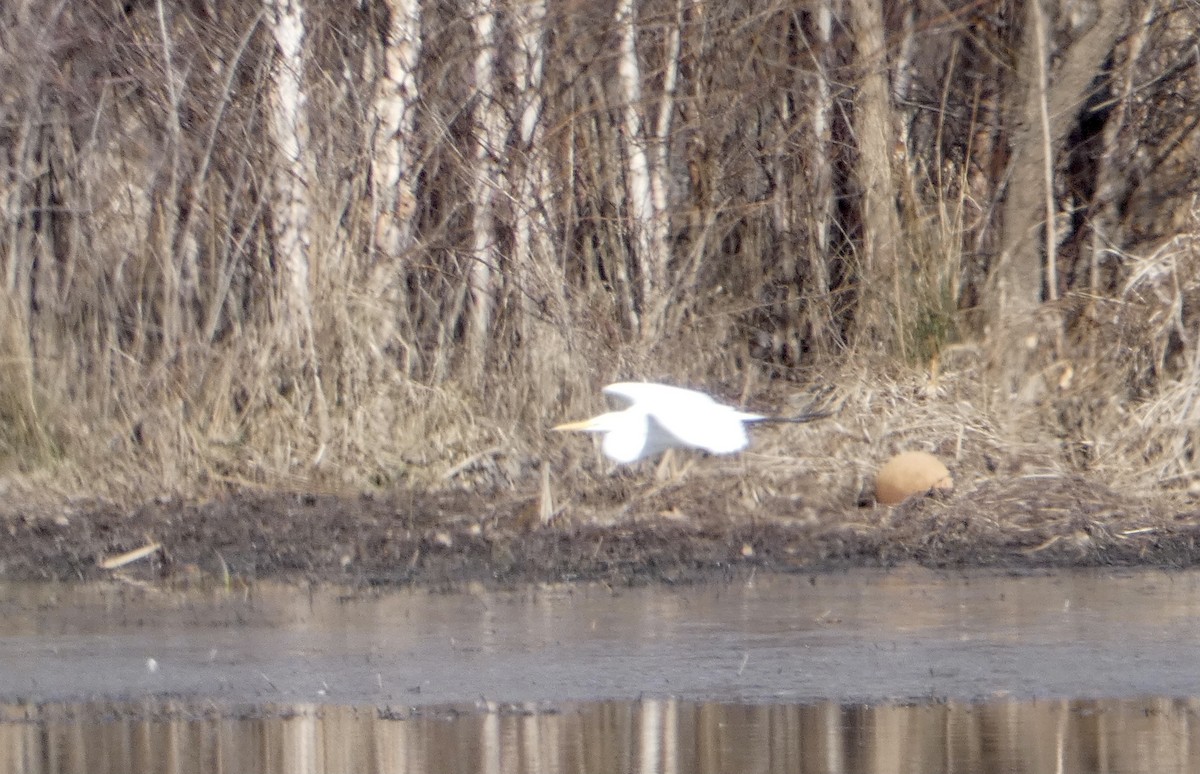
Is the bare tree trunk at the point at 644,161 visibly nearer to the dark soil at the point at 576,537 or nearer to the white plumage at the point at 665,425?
the white plumage at the point at 665,425

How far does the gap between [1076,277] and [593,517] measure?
4.78 m

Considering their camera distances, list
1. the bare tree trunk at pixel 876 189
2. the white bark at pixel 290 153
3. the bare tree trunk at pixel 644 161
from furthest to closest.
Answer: the bare tree trunk at pixel 644 161 → the bare tree trunk at pixel 876 189 → the white bark at pixel 290 153

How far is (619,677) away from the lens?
5852 millimetres

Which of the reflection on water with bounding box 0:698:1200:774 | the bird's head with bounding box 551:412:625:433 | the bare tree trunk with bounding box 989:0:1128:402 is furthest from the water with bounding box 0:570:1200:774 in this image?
the bare tree trunk with bounding box 989:0:1128:402

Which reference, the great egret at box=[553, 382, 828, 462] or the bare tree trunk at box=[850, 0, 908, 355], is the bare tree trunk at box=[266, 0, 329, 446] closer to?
the great egret at box=[553, 382, 828, 462]

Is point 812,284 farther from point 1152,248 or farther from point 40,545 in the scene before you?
point 40,545

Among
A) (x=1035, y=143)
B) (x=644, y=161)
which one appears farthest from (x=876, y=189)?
(x=644, y=161)

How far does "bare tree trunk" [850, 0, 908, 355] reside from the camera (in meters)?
11.1

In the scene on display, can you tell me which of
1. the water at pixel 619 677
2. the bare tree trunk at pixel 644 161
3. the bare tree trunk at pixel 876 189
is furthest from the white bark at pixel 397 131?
the water at pixel 619 677

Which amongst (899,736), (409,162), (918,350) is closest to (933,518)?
(918,350)

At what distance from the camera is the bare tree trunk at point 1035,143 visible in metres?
10.9

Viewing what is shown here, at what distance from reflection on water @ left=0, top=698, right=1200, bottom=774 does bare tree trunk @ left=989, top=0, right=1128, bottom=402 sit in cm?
569

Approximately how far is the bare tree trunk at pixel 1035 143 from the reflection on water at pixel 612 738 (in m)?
5.69

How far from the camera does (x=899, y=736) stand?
5.04 meters
